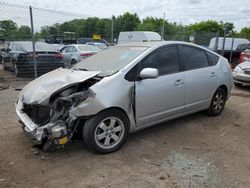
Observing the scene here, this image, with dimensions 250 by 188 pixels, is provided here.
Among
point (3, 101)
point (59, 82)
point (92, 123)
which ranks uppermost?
point (59, 82)

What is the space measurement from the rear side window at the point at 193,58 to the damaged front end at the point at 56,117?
1809 millimetres

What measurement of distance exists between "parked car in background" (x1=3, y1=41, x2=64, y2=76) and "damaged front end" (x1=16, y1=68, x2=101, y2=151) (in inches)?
205

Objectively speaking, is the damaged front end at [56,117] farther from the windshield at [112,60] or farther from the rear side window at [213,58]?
the rear side window at [213,58]

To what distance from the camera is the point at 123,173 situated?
3229 mm

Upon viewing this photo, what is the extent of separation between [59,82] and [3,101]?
11.8 ft

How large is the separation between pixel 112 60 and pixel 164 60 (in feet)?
2.86

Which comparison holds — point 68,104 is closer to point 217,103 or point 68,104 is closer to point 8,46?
point 217,103

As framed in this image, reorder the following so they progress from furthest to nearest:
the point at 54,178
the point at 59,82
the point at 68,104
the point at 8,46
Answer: the point at 8,46 < the point at 59,82 < the point at 68,104 < the point at 54,178

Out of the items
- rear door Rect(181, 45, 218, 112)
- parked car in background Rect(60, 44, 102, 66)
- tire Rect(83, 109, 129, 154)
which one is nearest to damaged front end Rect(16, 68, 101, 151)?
tire Rect(83, 109, 129, 154)

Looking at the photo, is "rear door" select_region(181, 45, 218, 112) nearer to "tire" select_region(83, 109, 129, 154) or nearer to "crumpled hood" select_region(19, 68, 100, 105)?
"tire" select_region(83, 109, 129, 154)

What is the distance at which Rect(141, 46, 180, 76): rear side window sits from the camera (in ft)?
13.5

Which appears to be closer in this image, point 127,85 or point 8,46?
point 127,85

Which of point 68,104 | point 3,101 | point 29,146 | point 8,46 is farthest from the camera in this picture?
point 8,46

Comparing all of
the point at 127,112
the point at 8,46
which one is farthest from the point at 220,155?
the point at 8,46
